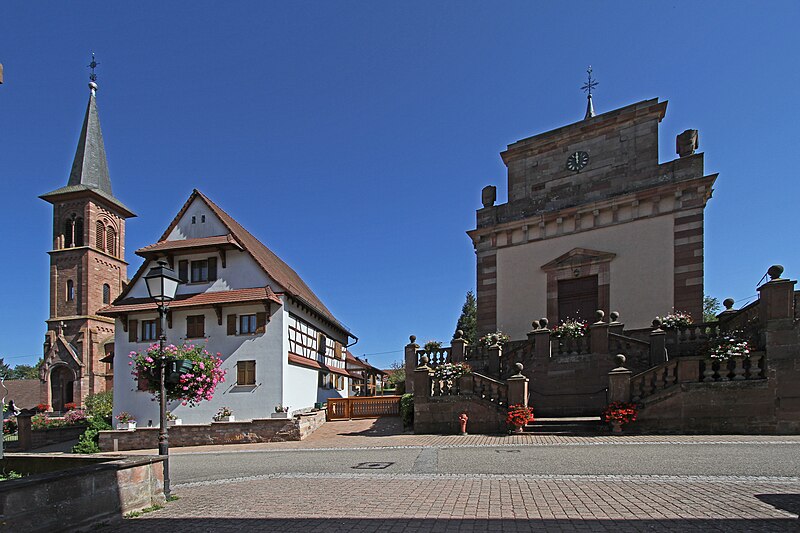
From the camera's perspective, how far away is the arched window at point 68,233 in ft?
134

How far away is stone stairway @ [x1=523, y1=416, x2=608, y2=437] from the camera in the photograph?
12.6 metres

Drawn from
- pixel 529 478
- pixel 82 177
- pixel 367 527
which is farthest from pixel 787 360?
pixel 82 177

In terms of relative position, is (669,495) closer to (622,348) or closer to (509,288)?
(622,348)

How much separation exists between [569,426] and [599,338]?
3.21 metres

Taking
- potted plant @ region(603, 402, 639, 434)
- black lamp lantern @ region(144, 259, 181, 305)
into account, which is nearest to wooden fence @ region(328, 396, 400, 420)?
potted plant @ region(603, 402, 639, 434)

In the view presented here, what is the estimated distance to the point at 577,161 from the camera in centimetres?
2019

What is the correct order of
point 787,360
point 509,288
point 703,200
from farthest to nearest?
1. point 509,288
2. point 703,200
3. point 787,360

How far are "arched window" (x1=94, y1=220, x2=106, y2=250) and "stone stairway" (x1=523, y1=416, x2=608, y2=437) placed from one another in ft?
137

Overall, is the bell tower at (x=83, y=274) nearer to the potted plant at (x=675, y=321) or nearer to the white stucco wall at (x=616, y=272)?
the white stucco wall at (x=616, y=272)

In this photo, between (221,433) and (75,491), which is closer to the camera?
(75,491)

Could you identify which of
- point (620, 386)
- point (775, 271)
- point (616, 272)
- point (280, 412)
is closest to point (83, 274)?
point (280, 412)

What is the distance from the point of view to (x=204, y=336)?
21.7 m

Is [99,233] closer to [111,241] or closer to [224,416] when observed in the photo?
[111,241]

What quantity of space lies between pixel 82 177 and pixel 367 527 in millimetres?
48104
